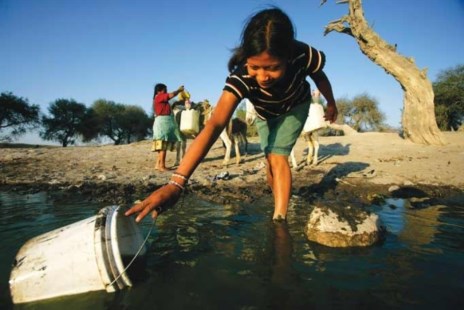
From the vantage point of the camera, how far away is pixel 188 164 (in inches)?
86.4

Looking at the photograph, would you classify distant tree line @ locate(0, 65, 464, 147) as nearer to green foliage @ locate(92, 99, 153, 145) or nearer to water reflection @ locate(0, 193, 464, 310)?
green foliage @ locate(92, 99, 153, 145)

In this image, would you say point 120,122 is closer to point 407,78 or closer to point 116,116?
point 116,116

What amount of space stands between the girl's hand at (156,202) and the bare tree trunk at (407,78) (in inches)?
440

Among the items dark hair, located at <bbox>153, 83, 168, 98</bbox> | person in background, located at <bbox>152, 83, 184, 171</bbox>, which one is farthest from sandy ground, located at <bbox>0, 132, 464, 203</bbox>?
dark hair, located at <bbox>153, 83, 168, 98</bbox>

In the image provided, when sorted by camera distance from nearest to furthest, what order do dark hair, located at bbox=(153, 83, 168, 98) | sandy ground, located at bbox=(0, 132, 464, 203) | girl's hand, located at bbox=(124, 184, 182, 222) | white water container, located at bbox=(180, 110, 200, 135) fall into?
girl's hand, located at bbox=(124, 184, 182, 222)
sandy ground, located at bbox=(0, 132, 464, 203)
dark hair, located at bbox=(153, 83, 168, 98)
white water container, located at bbox=(180, 110, 200, 135)

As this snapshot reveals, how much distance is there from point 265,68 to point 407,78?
10838 mm

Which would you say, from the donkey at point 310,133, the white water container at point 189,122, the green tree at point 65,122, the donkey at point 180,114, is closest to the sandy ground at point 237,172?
the donkey at point 310,133

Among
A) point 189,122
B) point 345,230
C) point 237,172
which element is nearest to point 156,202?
point 345,230

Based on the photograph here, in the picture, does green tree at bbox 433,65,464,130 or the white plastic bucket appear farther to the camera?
green tree at bbox 433,65,464,130

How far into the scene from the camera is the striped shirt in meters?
2.56

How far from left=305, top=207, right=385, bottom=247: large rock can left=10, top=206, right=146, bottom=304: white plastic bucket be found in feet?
5.24

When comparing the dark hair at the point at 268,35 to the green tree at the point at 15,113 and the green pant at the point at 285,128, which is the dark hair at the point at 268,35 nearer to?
the green pant at the point at 285,128

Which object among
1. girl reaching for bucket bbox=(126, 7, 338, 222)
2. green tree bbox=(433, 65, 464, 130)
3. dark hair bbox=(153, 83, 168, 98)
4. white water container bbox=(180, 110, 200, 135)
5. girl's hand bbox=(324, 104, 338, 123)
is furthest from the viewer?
green tree bbox=(433, 65, 464, 130)

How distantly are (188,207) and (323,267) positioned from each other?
2291 mm
